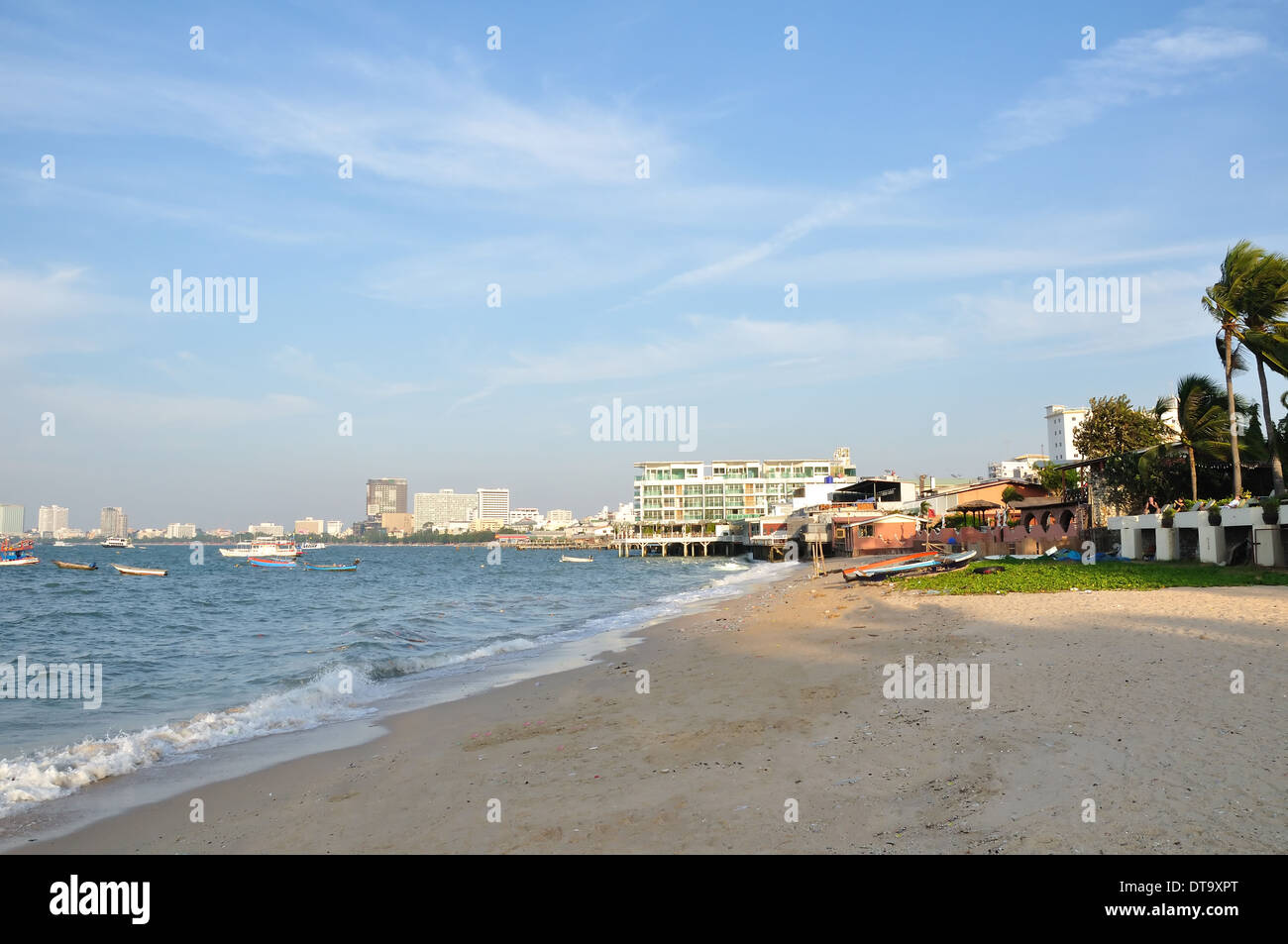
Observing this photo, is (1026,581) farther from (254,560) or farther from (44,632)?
(254,560)

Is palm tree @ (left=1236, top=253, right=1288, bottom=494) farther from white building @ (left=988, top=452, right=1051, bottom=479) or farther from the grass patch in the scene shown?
white building @ (left=988, top=452, right=1051, bottom=479)

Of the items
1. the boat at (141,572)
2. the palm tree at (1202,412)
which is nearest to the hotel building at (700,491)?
the boat at (141,572)

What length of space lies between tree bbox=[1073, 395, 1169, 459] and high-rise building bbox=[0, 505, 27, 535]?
195 meters

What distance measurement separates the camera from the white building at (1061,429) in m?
131

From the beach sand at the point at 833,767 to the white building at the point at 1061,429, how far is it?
435 feet

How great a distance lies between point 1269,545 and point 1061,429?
125m

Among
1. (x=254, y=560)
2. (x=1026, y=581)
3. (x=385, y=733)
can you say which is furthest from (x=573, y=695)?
(x=254, y=560)

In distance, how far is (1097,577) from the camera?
21094mm

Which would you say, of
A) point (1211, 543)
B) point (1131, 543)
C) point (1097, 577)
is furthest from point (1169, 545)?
point (1097, 577)

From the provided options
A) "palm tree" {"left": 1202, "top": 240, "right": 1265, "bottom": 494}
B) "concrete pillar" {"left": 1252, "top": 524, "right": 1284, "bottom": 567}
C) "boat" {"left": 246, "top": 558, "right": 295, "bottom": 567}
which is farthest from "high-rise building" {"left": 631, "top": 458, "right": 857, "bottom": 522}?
"concrete pillar" {"left": 1252, "top": 524, "right": 1284, "bottom": 567}

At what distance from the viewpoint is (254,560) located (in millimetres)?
93625

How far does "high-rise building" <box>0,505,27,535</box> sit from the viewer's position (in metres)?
163
